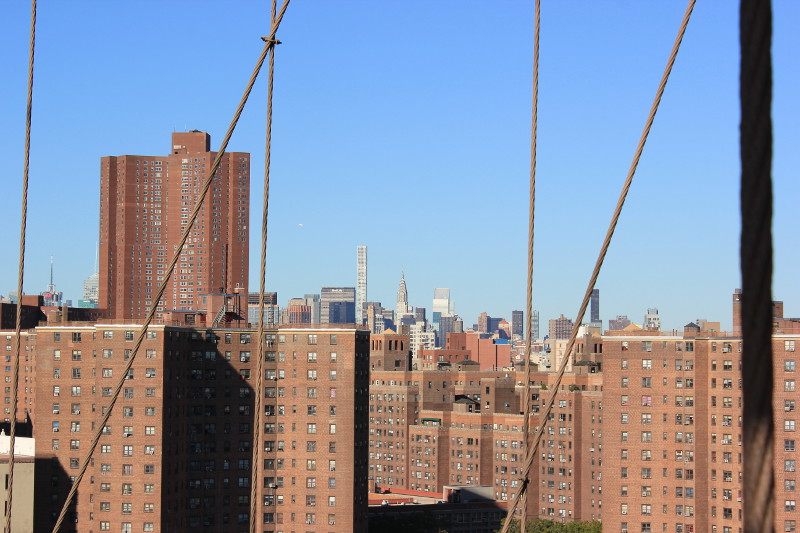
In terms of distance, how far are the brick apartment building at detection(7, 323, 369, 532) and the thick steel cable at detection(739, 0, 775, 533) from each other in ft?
259

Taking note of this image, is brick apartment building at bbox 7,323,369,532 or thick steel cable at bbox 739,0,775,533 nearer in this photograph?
thick steel cable at bbox 739,0,775,533

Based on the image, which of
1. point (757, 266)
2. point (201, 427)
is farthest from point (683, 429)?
point (757, 266)

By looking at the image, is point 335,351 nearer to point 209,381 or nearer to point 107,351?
point 209,381

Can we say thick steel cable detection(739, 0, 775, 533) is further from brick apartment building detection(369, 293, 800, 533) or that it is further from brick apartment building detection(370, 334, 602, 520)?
brick apartment building detection(370, 334, 602, 520)

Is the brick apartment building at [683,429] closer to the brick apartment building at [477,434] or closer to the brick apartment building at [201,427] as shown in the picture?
the brick apartment building at [201,427]

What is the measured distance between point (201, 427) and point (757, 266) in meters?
89.1

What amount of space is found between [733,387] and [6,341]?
306ft

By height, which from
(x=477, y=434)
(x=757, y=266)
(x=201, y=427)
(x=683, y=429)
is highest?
(x=757, y=266)

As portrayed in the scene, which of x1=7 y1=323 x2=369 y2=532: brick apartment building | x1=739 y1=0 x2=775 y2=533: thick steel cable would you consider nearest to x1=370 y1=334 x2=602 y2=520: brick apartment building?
x1=7 y1=323 x2=369 y2=532: brick apartment building

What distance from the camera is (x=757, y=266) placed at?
4613 mm

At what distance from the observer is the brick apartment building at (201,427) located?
83312mm

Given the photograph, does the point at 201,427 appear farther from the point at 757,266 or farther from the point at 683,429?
the point at 757,266

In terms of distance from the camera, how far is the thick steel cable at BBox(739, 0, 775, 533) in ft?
15.0

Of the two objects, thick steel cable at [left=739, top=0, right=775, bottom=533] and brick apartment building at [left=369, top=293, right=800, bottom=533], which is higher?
thick steel cable at [left=739, top=0, right=775, bottom=533]
